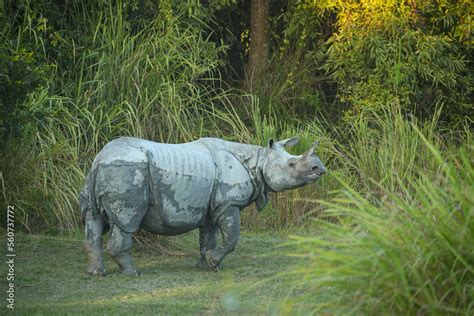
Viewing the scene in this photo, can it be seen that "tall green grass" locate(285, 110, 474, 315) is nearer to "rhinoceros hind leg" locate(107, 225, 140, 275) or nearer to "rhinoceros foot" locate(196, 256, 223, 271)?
"rhinoceros hind leg" locate(107, 225, 140, 275)

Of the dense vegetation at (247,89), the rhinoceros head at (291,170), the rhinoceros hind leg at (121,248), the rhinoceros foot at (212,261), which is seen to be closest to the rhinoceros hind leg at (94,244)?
the rhinoceros hind leg at (121,248)

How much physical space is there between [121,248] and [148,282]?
413 mm

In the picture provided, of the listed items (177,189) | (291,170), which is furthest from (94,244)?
(291,170)

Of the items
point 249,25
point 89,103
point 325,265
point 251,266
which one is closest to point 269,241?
point 251,266

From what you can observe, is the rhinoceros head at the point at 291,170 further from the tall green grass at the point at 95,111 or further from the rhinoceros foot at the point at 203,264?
the tall green grass at the point at 95,111

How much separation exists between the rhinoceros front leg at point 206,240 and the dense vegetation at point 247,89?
3.07 feet

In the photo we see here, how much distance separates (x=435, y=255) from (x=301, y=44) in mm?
11270

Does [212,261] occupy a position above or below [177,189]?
below

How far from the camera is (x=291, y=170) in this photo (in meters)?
9.26

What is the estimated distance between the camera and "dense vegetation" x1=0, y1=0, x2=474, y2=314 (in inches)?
434

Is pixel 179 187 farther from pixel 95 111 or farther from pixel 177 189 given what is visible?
pixel 95 111

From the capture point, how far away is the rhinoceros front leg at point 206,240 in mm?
9391

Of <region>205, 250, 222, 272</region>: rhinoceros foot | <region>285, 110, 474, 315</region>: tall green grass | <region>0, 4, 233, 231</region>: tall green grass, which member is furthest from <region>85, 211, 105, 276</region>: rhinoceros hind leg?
<region>285, 110, 474, 315</region>: tall green grass

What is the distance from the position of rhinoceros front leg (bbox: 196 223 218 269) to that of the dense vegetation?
0.93 meters
